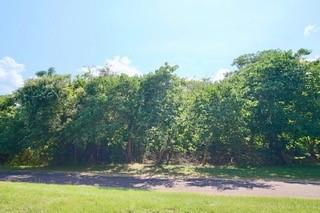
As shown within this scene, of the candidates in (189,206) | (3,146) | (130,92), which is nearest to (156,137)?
(130,92)

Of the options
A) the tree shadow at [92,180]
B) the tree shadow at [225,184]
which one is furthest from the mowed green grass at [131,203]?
the tree shadow at [92,180]

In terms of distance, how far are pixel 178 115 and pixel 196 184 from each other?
21.4 ft

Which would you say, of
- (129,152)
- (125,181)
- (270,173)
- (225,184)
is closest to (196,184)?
(225,184)

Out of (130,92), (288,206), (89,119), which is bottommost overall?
(288,206)

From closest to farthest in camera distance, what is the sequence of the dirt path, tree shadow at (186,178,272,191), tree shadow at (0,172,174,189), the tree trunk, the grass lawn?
1. the dirt path
2. tree shadow at (186,178,272,191)
3. tree shadow at (0,172,174,189)
4. the grass lawn
5. the tree trunk

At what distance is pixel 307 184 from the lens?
13.7 m

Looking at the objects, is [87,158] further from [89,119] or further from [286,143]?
[286,143]

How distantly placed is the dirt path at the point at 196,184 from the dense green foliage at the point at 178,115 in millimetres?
3927

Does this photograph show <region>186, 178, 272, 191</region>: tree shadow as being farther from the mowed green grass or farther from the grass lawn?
the mowed green grass

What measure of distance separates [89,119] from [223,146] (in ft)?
26.7

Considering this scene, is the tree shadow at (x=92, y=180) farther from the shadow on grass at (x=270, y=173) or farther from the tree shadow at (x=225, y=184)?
the shadow on grass at (x=270, y=173)

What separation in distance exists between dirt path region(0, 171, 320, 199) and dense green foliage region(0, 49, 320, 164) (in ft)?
12.9

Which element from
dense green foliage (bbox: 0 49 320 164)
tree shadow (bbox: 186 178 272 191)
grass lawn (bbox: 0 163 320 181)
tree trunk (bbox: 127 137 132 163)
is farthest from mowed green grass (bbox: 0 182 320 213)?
tree trunk (bbox: 127 137 132 163)

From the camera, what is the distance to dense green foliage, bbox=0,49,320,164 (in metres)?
19.3
